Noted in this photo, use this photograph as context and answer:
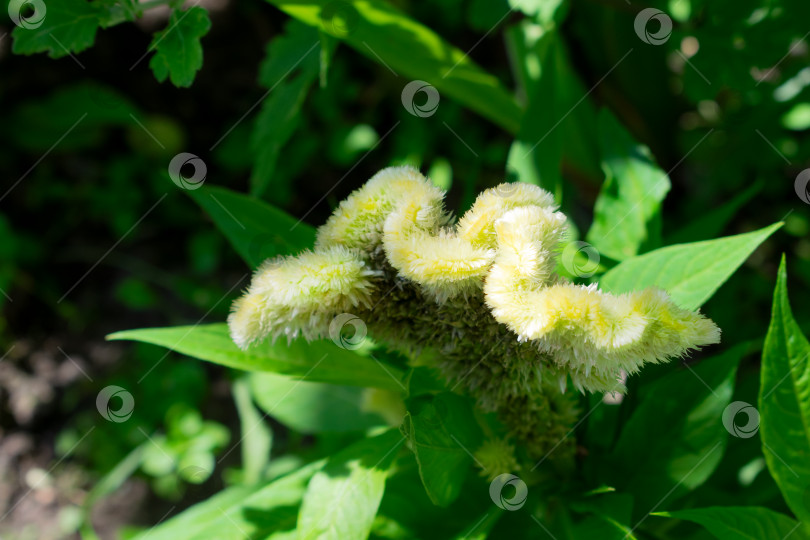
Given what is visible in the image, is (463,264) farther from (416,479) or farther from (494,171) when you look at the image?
(494,171)

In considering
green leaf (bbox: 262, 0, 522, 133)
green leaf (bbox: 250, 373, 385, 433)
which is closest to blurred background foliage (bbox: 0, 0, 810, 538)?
green leaf (bbox: 262, 0, 522, 133)

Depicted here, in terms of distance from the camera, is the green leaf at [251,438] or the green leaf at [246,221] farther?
the green leaf at [251,438]

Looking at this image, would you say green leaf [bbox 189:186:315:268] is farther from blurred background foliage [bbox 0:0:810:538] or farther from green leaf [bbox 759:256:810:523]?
green leaf [bbox 759:256:810:523]

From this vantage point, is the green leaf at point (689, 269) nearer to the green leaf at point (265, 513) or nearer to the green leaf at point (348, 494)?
the green leaf at point (348, 494)

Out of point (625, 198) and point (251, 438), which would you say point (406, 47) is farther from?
point (251, 438)

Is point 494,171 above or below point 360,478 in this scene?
above

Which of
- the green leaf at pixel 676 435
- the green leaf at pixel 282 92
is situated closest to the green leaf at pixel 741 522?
the green leaf at pixel 676 435

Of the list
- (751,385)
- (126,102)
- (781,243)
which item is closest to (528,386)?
(751,385)
